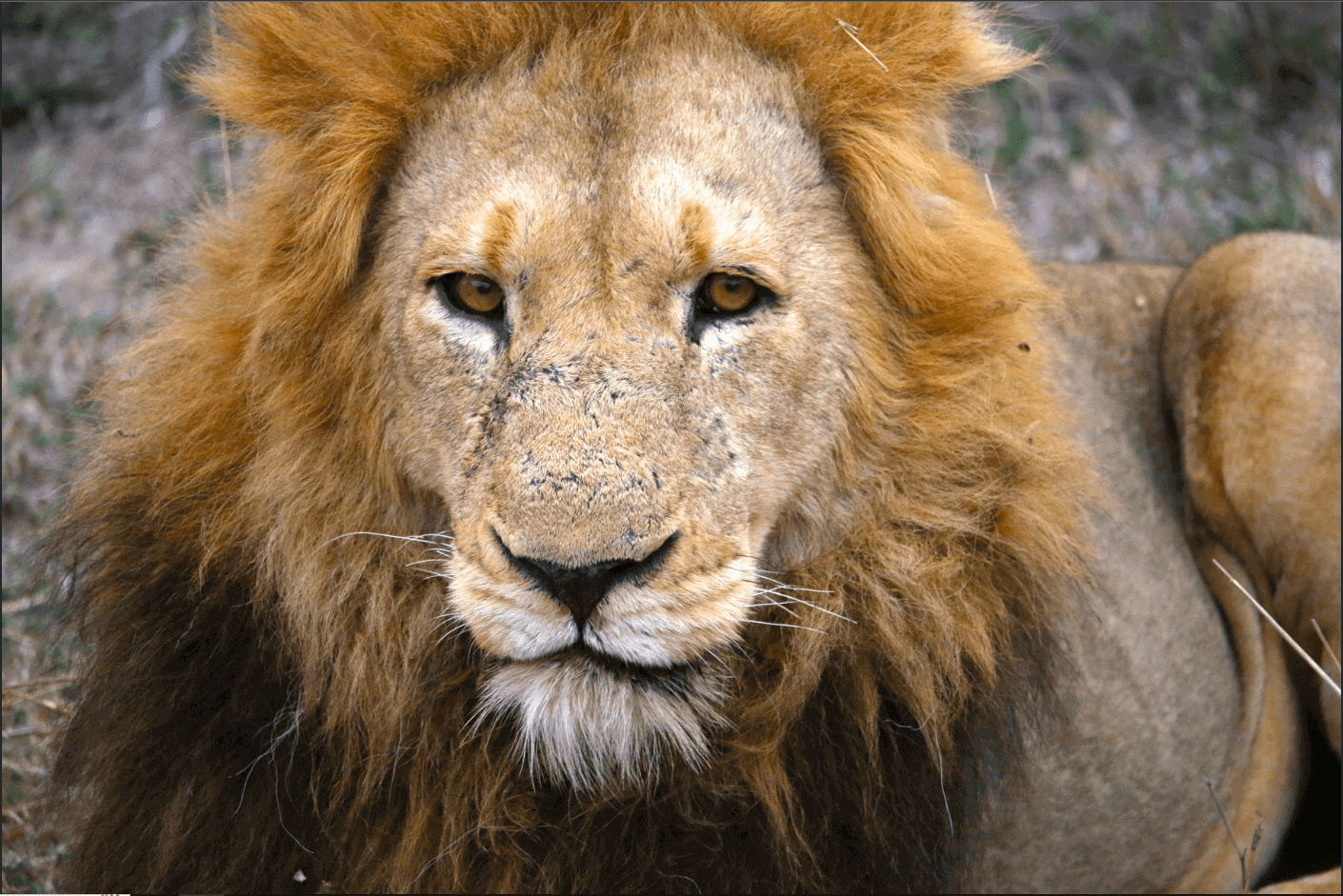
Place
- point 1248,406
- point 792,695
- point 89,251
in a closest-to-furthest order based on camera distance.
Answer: point 792,695, point 1248,406, point 89,251

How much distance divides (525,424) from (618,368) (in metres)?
0.19

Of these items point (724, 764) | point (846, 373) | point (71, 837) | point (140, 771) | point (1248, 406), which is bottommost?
point (71, 837)

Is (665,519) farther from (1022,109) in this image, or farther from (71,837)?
(1022,109)

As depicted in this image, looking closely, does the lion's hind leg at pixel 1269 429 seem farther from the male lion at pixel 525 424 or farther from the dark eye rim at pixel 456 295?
the dark eye rim at pixel 456 295

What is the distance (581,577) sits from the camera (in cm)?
196

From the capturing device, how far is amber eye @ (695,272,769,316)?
2.28 meters

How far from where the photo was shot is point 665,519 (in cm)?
205

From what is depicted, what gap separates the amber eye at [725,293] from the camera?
89.9 inches

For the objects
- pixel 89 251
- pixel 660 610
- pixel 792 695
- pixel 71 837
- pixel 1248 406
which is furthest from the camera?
pixel 89 251

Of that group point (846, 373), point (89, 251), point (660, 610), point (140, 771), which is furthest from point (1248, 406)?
point (89, 251)

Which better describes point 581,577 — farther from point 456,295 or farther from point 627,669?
point 456,295

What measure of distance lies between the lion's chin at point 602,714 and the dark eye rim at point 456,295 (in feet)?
2.15

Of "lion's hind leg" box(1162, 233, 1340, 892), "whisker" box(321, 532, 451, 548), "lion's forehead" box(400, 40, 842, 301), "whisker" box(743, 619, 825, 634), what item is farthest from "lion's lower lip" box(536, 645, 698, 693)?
"lion's hind leg" box(1162, 233, 1340, 892)

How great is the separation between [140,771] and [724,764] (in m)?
1.21
